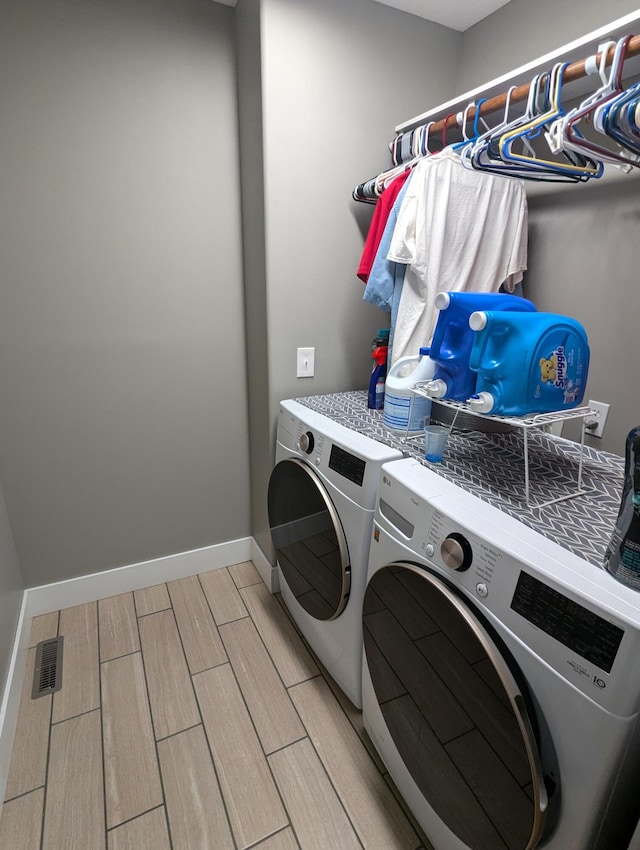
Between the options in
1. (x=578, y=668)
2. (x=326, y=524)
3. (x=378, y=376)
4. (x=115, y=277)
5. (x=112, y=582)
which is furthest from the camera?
(x=112, y=582)

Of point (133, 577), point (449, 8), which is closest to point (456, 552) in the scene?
point (133, 577)

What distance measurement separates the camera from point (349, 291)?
1742mm

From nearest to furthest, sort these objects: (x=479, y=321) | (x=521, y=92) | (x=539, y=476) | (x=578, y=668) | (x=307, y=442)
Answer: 1. (x=578, y=668)
2. (x=479, y=321)
3. (x=539, y=476)
4. (x=521, y=92)
5. (x=307, y=442)

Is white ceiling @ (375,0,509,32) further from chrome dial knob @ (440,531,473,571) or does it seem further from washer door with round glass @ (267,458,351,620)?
chrome dial knob @ (440,531,473,571)

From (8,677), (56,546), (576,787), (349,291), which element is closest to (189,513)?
(56,546)

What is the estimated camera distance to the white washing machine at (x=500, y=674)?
611 millimetres

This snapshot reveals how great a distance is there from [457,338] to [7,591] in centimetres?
171

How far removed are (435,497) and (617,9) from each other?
1.43 m

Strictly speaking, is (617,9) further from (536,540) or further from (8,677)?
(8,677)

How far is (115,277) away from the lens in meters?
1.63

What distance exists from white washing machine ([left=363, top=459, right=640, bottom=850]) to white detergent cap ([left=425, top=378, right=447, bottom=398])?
0.62ft

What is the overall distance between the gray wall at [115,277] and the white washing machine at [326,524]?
57cm

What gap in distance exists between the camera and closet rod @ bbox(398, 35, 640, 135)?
93 cm

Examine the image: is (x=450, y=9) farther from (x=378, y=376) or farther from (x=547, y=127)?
(x=378, y=376)
